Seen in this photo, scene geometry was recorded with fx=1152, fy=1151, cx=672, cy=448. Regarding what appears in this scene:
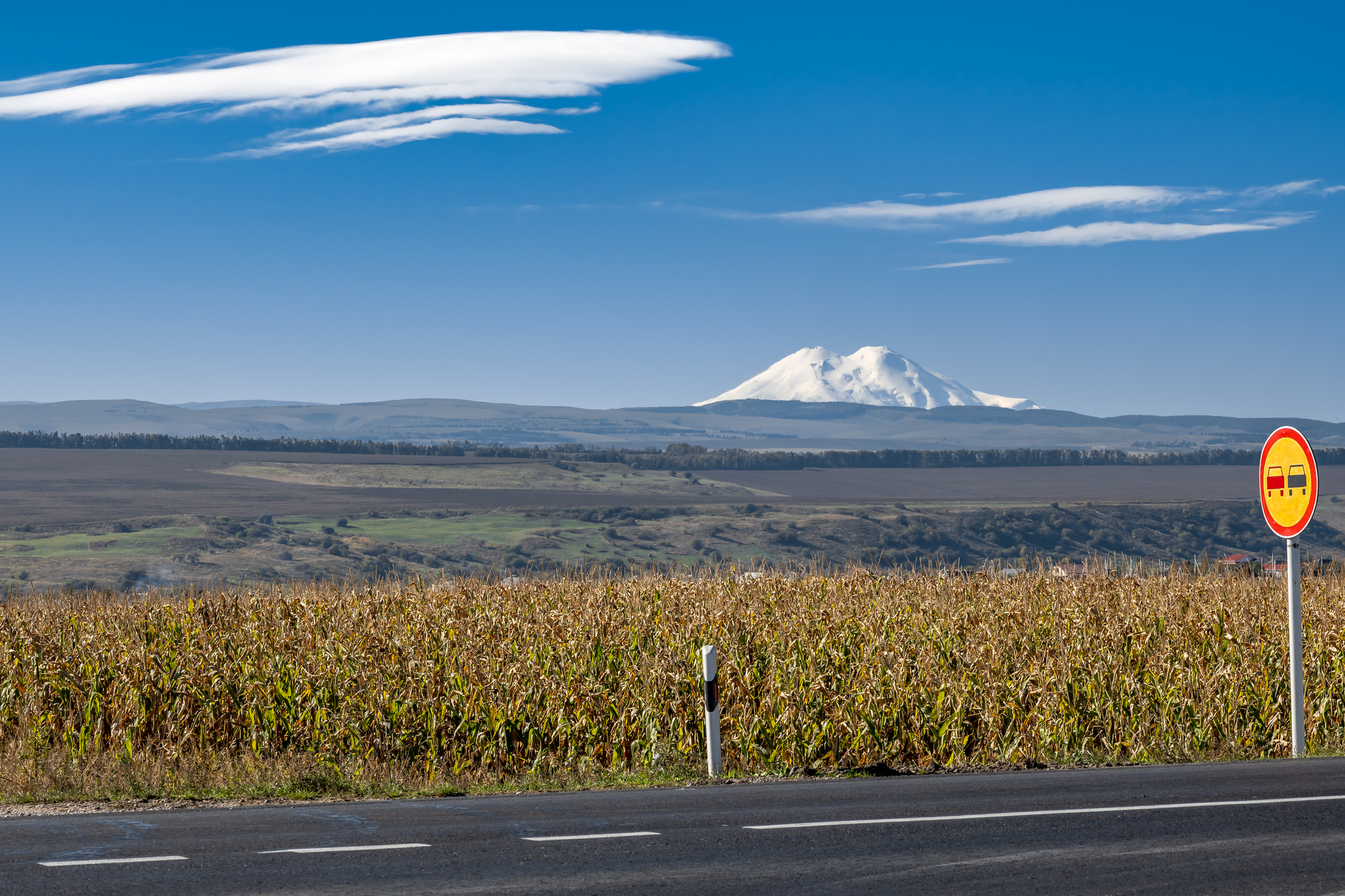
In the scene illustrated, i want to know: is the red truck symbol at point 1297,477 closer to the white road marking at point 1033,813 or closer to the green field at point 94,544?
the white road marking at point 1033,813

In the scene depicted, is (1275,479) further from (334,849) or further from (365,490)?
(365,490)

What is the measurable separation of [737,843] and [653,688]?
21.1 feet

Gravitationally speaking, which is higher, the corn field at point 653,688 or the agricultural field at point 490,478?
the corn field at point 653,688

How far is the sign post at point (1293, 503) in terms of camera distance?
12.6 meters

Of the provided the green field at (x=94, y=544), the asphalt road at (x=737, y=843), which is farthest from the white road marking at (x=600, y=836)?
the green field at (x=94, y=544)

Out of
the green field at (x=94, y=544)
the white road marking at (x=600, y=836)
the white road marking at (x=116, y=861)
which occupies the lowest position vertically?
the green field at (x=94, y=544)

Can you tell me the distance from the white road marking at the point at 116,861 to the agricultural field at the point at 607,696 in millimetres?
3070

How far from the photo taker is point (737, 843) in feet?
27.5

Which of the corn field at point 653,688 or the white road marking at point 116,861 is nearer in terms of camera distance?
the white road marking at point 116,861

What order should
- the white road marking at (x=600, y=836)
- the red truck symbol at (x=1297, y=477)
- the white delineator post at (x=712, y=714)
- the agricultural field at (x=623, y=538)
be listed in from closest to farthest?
the white road marking at (x=600, y=836) → the white delineator post at (x=712, y=714) → the red truck symbol at (x=1297, y=477) → the agricultural field at (x=623, y=538)

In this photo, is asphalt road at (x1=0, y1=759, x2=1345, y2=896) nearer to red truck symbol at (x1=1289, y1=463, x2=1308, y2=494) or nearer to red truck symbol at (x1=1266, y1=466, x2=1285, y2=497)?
red truck symbol at (x1=1289, y1=463, x2=1308, y2=494)

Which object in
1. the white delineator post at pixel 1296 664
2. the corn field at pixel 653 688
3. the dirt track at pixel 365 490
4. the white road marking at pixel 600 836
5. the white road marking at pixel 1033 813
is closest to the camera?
the white road marking at pixel 600 836

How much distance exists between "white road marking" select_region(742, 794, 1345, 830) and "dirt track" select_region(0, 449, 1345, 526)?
126 metres

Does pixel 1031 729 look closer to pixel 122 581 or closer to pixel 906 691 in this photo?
pixel 906 691
